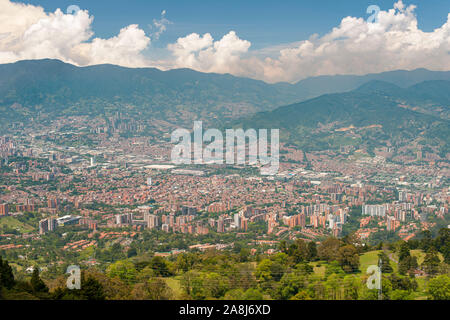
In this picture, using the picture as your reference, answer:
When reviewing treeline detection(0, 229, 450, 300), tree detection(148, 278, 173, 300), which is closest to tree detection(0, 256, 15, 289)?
treeline detection(0, 229, 450, 300)

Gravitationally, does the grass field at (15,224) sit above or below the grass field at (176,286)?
below

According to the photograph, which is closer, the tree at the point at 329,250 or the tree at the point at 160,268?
the tree at the point at 160,268

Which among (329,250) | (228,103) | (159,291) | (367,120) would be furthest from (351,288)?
(228,103)

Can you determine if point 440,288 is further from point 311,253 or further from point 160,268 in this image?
point 160,268

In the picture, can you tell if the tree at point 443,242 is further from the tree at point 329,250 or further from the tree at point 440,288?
the tree at point 440,288

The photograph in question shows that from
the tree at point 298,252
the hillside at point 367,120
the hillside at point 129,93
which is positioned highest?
the hillside at point 129,93

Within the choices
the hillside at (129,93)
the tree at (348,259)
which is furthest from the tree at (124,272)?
the hillside at (129,93)

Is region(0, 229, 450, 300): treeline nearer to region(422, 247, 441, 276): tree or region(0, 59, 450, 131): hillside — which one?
region(422, 247, 441, 276): tree
